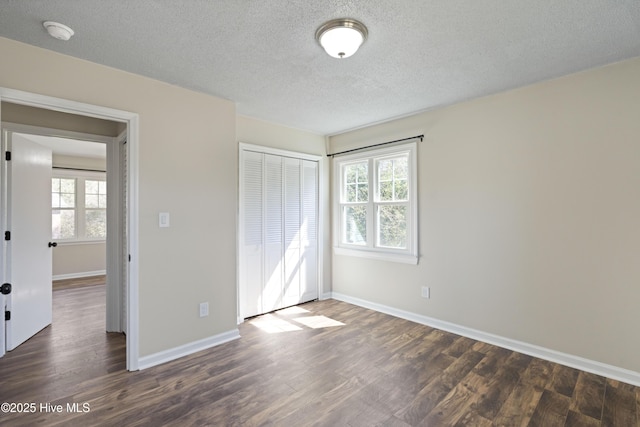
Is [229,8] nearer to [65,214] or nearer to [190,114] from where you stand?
[190,114]

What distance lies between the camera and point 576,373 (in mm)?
2500

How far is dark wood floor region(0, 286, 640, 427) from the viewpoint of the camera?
1.98 meters

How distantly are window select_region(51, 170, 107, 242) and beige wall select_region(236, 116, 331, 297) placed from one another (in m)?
3.98

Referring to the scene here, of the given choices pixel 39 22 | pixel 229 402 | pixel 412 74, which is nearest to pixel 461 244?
pixel 412 74

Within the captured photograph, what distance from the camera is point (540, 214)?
2.79m

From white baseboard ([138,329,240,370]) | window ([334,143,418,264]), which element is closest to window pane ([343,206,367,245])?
window ([334,143,418,264])

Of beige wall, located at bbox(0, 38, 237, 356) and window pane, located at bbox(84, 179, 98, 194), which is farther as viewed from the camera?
window pane, located at bbox(84, 179, 98, 194)

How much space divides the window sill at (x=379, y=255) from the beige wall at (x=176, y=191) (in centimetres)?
181

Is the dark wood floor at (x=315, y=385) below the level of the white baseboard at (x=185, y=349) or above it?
below

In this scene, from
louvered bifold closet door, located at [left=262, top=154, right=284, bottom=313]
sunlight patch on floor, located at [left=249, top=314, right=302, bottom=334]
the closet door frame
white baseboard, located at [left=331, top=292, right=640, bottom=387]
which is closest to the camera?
white baseboard, located at [left=331, top=292, right=640, bottom=387]

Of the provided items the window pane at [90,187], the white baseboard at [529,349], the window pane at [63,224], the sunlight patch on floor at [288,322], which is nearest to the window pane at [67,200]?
the window pane at [63,224]

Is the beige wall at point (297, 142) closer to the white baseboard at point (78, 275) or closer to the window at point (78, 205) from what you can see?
the window at point (78, 205)

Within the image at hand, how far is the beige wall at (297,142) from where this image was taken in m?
3.82

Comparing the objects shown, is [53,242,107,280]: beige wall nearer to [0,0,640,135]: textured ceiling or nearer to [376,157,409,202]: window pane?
[0,0,640,135]: textured ceiling
